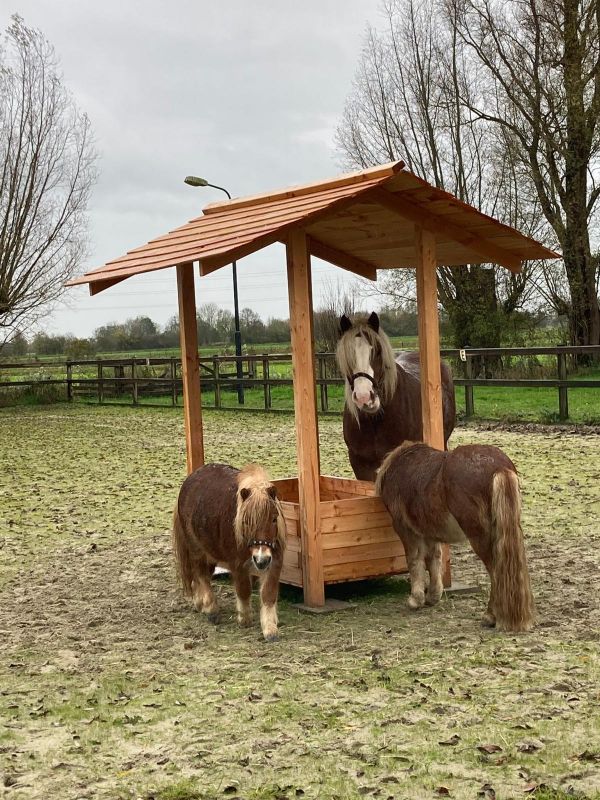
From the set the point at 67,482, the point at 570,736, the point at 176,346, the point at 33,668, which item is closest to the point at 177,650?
the point at 33,668

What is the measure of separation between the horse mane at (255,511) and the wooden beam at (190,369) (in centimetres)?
173

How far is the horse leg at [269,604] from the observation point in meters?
5.29

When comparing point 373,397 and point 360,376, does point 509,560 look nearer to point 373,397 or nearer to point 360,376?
point 373,397

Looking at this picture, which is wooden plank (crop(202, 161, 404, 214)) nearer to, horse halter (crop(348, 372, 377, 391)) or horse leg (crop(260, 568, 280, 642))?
horse halter (crop(348, 372, 377, 391))

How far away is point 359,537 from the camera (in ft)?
19.9

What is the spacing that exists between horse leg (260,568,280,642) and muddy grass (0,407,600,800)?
0.35 feet

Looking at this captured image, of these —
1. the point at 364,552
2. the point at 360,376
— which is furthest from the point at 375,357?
the point at 364,552

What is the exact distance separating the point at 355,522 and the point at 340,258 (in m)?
2.62

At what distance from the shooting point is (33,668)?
498 cm

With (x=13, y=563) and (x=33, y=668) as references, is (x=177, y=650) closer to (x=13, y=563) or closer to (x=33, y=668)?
(x=33, y=668)

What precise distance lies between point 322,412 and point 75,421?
5.89 meters

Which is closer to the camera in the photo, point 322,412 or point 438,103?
point 322,412

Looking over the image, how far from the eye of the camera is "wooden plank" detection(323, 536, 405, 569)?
19.6 ft

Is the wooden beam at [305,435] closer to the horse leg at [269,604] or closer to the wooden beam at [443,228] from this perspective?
the horse leg at [269,604]
